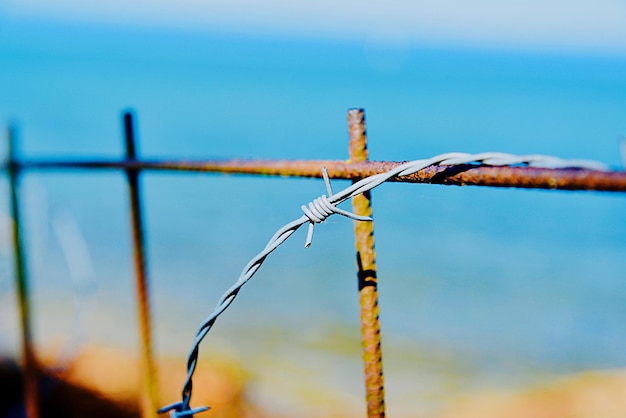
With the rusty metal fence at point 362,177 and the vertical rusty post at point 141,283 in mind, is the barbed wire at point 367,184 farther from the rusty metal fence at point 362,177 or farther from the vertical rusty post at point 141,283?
the vertical rusty post at point 141,283

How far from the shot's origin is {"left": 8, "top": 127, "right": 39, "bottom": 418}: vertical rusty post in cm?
194

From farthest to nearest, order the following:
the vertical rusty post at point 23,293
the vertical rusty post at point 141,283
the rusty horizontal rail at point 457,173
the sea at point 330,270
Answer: the sea at point 330,270 → the vertical rusty post at point 23,293 → the vertical rusty post at point 141,283 → the rusty horizontal rail at point 457,173

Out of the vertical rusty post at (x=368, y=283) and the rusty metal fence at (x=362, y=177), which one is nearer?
the rusty metal fence at (x=362, y=177)

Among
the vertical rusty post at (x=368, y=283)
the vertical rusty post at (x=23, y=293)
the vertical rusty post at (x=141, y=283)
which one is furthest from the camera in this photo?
the vertical rusty post at (x=23, y=293)

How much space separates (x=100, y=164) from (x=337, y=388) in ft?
12.2

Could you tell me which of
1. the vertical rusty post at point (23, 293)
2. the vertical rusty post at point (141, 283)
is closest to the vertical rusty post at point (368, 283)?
the vertical rusty post at point (141, 283)

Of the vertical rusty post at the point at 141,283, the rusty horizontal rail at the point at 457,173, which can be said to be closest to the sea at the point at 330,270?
the rusty horizontal rail at the point at 457,173

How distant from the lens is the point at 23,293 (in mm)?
1972

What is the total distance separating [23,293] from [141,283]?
0.71m

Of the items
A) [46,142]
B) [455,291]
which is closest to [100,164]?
[455,291]

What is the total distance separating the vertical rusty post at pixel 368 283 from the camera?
92 centimetres

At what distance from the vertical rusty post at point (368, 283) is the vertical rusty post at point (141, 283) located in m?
0.86

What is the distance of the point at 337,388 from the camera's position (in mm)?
4723

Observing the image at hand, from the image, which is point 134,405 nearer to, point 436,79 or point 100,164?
point 100,164
